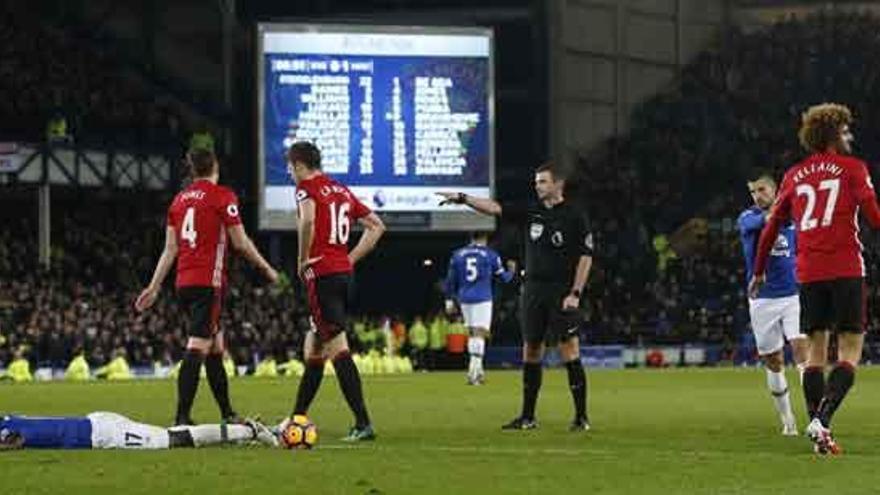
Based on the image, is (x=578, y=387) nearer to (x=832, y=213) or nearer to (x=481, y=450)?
(x=481, y=450)

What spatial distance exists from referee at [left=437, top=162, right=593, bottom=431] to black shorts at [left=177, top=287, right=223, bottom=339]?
3.23 metres

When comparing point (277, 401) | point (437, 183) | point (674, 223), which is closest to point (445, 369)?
point (437, 183)

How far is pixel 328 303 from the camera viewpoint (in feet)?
48.7

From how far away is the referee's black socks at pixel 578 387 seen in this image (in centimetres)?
1711

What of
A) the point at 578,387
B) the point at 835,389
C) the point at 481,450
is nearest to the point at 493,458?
the point at 481,450

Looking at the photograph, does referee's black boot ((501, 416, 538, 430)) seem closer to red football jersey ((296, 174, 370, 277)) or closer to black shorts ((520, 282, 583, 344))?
black shorts ((520, 282, 583, 344))

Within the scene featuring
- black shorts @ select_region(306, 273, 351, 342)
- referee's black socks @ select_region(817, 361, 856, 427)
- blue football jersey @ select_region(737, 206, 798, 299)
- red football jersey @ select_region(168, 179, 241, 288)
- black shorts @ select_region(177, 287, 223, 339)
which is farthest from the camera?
blue football jersey @ select_region(737, 206, 798, 299)

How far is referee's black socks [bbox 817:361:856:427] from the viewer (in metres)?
13.3

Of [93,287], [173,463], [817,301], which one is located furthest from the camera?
[93,287]

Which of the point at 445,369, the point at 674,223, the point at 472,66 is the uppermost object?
the point at 472,66

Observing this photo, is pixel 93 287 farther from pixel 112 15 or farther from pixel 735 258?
pixel 735 258

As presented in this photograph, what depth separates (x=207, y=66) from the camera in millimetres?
57062

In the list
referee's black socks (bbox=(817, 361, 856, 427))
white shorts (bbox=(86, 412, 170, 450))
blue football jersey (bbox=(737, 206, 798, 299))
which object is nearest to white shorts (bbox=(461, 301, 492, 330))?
blue football jersey (bbox=(737, 206, 798, 299))

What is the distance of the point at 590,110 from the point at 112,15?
14349 mm
